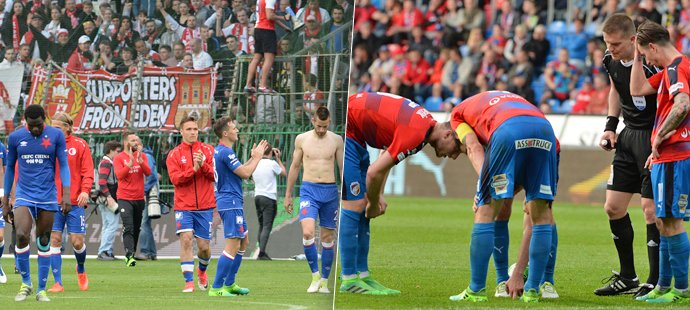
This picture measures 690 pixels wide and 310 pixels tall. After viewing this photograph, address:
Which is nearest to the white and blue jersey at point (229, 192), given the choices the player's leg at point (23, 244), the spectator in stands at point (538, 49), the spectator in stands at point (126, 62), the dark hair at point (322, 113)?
the spectator in stands at point (126, 62)

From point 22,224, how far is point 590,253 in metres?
6.80

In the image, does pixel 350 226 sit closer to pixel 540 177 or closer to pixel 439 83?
A: pixel 540 177

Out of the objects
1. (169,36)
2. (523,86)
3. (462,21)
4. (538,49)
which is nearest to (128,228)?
(169,36)

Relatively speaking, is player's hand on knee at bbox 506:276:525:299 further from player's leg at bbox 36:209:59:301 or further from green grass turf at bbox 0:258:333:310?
player's leg at bbox 36:209:59:301

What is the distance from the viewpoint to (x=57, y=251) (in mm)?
8945

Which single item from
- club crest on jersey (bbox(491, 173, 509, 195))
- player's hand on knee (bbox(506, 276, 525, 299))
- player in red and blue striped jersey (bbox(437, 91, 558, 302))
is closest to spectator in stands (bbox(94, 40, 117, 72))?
player in red and blue striped jersey (bbox(437, 91, 558, 302))

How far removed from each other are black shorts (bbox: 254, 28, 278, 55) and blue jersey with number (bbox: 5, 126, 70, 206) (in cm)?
235

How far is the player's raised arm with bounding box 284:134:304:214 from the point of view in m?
5.85

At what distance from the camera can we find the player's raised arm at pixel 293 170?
5.85m

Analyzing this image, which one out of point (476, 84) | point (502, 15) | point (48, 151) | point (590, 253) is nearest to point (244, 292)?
point (48, 151)

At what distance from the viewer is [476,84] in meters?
26.4

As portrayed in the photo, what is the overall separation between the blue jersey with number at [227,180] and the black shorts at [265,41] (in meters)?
0.72

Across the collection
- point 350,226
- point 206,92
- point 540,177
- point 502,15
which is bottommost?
point 350,226

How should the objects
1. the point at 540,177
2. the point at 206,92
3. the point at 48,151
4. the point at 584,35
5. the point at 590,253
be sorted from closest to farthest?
the point at 206,92 → the point at 540,177 → the point at 48,151 → the point at 590,253 → the point at 584,35
